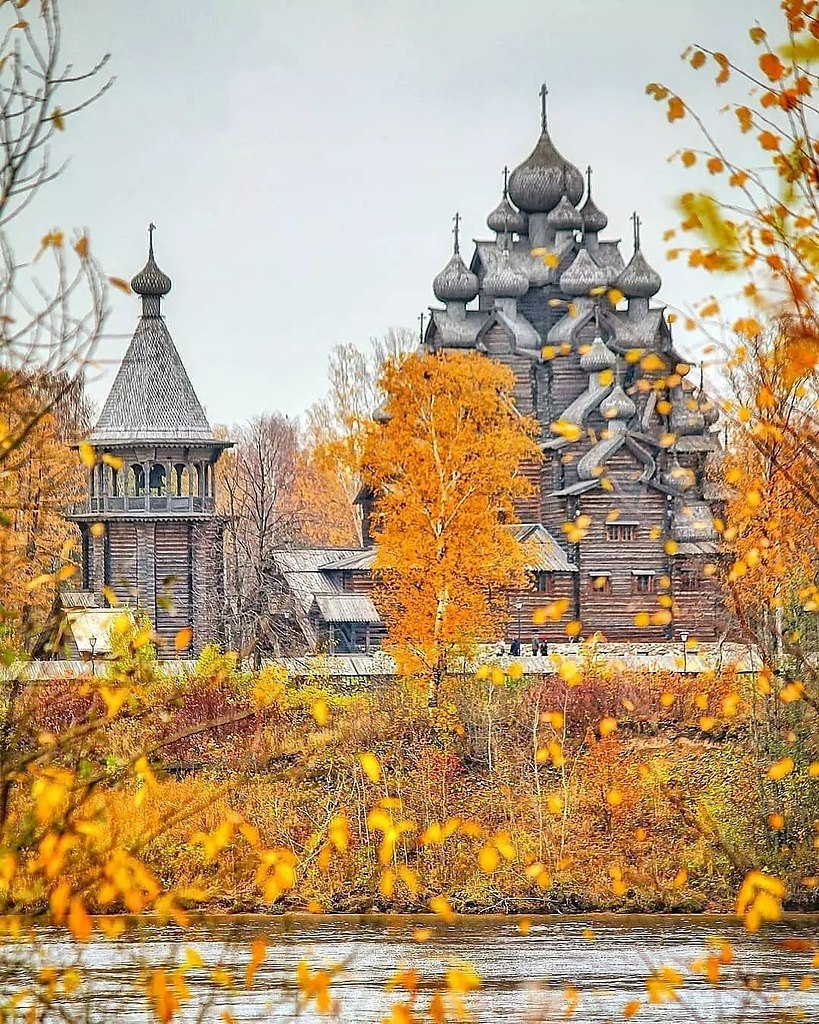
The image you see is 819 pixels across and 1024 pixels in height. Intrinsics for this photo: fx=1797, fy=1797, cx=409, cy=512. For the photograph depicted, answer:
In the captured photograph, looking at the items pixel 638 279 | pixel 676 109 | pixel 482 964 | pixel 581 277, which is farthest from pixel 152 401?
pixel 676 109

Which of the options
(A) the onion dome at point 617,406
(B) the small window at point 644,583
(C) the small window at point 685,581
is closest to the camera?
(C) the small window at point 685,581

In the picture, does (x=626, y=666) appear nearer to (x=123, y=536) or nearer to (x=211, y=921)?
(x=211, y=921)

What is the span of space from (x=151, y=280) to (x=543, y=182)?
12178mm

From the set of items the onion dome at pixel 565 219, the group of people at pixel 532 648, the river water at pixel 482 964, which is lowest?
the river water at pixel 482 964

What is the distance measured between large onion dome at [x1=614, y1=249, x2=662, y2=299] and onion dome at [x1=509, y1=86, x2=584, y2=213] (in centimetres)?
329

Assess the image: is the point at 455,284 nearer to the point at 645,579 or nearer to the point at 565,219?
the point at 565,219

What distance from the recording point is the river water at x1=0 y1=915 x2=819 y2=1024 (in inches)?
675

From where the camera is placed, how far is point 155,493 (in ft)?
121

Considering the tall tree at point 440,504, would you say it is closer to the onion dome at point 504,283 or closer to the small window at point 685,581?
the small window at point 685,581

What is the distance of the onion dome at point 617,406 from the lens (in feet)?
129

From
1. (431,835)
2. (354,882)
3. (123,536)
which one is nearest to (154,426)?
(123,536)

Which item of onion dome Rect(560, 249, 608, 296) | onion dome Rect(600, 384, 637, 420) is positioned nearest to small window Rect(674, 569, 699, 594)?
onion dome Rect(600, 384, 637, 420)

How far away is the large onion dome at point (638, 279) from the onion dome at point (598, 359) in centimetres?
259

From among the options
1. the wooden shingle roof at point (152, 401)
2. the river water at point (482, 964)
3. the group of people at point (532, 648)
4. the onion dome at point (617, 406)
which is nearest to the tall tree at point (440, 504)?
the group of people at point (532, 648)
